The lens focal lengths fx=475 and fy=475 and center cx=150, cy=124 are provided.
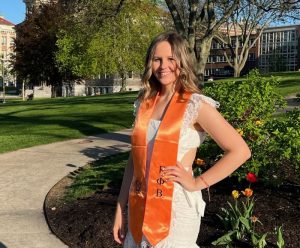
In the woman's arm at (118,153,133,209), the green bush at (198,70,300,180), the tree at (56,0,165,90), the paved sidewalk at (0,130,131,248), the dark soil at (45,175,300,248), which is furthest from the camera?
the tree at (56,0,165,90)

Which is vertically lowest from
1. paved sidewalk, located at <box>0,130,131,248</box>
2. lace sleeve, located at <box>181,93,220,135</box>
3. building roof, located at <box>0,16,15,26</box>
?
paved sidewalk, located at <box>0,130,131,248</box>

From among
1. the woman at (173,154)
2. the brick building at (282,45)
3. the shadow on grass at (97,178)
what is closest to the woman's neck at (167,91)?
the woman at (173,154)

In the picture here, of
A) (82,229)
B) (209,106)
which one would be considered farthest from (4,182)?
(209,106)

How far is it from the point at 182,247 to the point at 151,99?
738mm

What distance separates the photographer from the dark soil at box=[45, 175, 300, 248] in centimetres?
460

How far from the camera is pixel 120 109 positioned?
1822 cm

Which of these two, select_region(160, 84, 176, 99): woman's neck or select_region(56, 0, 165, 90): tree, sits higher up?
select_region(56, 0, 165, 90): tree

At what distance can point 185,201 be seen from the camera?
2209mm

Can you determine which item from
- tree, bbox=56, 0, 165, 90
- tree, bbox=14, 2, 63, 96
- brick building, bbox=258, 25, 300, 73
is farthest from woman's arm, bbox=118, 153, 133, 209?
brick building, bbox=258, 25, 300, 73

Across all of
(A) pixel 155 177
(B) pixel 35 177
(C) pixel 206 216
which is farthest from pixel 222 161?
(B) pixel 35 177

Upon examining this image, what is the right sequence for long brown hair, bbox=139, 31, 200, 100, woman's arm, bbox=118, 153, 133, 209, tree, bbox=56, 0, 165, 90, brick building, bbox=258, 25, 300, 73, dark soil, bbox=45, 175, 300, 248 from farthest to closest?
brick building, bbox=258, 25, 300, 73 < tree, bbox=56, 0, 165, 90 < dark soil, bbox=45, 175, 300, 248 < woman's arm, bbox=118, 153, 133, 209 < long brown hair, bbox=139, 31, 200, 100

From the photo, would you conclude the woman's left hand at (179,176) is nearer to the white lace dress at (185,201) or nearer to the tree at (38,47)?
the white lace dress at (185,201)

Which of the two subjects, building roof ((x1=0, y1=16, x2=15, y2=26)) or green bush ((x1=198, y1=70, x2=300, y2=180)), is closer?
green bush ((x1=198, y1=70, x2=300, y2=180))

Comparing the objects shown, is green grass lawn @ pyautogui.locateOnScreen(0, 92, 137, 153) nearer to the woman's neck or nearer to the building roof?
the woman's neck
